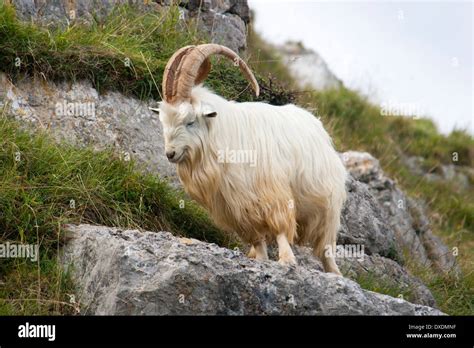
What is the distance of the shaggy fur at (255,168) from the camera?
989 centimetres

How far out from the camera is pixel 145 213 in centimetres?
1116

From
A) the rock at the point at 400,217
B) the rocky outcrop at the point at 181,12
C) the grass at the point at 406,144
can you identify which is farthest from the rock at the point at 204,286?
the grass at the point at 406,144

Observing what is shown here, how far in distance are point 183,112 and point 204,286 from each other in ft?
5.65

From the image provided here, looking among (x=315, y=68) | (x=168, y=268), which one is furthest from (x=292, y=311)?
(x=315, y=68)

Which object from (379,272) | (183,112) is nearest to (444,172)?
(379,272)

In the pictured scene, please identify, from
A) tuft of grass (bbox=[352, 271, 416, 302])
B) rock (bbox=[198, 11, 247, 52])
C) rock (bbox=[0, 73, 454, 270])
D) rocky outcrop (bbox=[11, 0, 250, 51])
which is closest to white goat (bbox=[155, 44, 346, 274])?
tuft of grass (bbox=[352, 271, 416, 302])

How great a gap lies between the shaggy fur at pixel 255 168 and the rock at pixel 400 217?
4.48 metres

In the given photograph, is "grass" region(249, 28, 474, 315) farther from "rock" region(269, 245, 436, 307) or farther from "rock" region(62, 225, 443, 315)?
"rock" region(62, 225, 443, 315)

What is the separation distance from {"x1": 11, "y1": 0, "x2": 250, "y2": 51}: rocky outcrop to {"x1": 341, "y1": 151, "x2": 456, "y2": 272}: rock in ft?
7.59

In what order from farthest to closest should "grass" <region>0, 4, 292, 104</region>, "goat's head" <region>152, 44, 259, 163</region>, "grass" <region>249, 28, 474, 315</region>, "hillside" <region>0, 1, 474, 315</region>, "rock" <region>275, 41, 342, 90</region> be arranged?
1. "rock" <region>275, 41, 342, 90</region>
2. "grass" <region>249, 28, 474, 315</region>
3. "grass" <region>0, 4, 292, 104</region>
4. "hillside" <region>0, 1, 474, 315</region>
5. "goat's head" <region>152, 44, 259, 163</region>

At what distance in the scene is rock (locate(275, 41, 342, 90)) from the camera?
21.8 metres

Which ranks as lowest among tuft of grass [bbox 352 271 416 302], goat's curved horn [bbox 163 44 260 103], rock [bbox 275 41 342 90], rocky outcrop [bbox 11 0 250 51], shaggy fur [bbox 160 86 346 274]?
tuft of grass [bbox 352 271 416 302]

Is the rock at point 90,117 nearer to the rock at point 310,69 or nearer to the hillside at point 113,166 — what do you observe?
the hillside at point 113,166

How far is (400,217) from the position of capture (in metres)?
15.3
